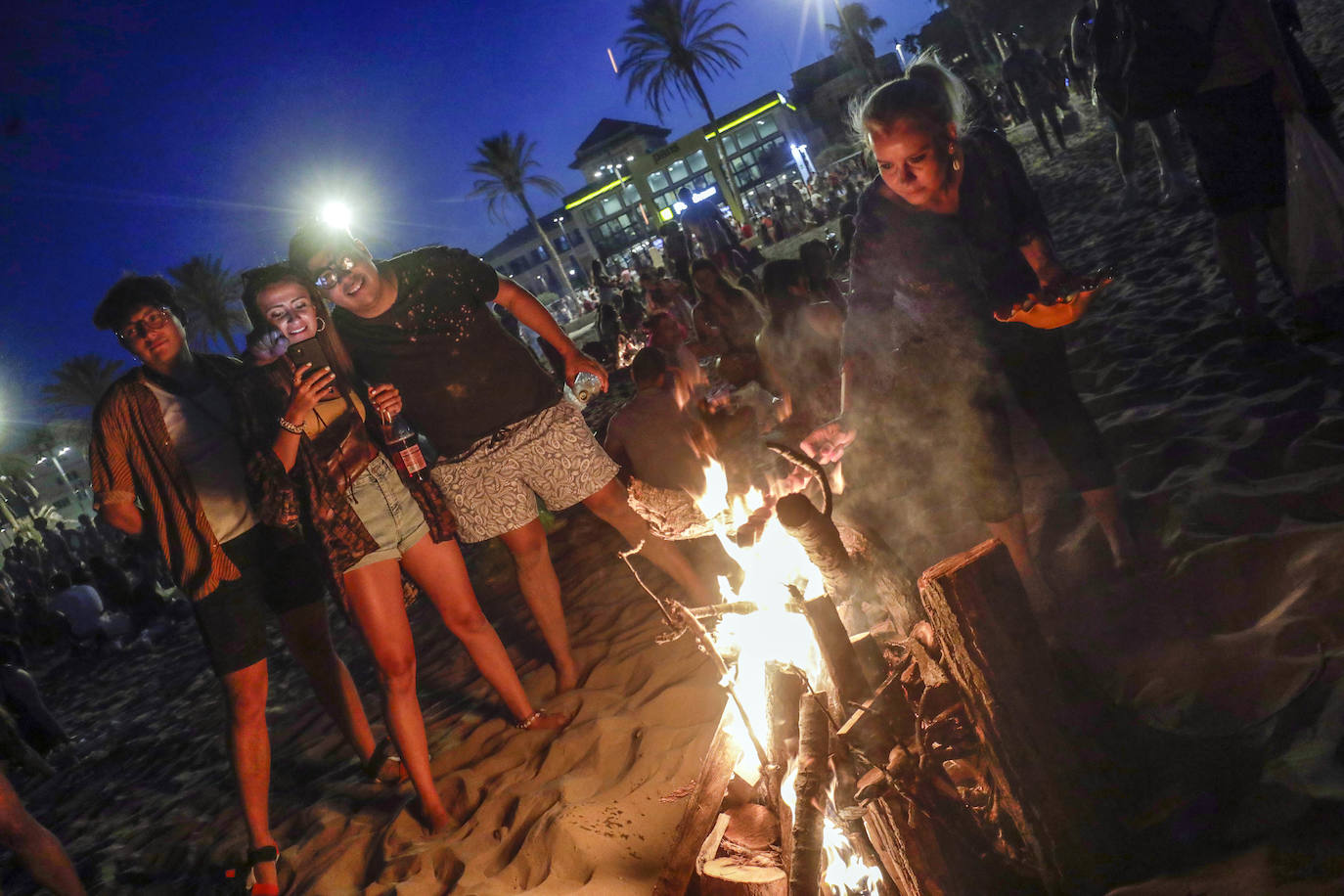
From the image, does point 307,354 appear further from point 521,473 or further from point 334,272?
point 521,473

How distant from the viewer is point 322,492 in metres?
2.70

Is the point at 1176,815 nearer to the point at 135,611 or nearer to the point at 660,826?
the point at 660,826

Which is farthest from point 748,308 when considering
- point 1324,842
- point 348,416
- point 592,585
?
point 1324,842

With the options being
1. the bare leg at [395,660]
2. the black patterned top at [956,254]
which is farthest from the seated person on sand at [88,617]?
the black patterned top at [956,254]

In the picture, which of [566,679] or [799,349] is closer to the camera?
[566,679]

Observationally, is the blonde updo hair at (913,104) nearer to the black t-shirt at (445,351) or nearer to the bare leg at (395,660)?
the black t-shirt at (445,351)

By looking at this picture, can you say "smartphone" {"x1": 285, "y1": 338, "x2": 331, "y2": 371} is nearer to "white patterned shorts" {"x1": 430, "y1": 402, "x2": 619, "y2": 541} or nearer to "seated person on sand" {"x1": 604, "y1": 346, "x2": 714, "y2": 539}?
"white patterned shorts" {"x1": 430, "y1": 402, "x2": 619, "y2": 541}

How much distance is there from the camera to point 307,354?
2654 mm

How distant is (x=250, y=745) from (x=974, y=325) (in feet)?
10.7

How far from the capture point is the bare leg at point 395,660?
2.85 metres

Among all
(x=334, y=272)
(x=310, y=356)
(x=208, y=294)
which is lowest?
(x=310, y=356)

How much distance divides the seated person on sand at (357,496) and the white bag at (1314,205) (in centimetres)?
405

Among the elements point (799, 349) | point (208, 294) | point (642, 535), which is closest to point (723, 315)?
point (799, 349)

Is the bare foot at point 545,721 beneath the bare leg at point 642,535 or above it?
beneath
